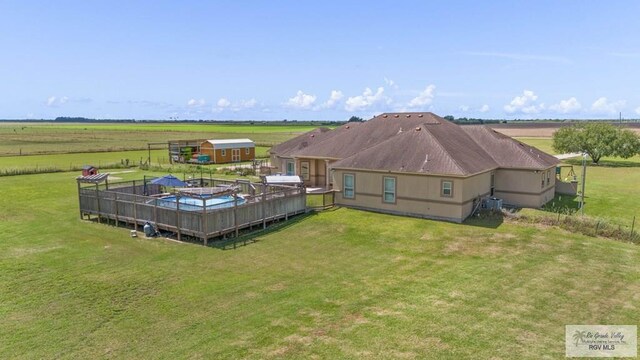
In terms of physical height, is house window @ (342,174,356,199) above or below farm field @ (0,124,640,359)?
above

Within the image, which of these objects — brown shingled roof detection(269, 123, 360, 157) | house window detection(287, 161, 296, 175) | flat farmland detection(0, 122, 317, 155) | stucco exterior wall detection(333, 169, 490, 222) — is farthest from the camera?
flat farmland detection(0, 122, 317, 155)

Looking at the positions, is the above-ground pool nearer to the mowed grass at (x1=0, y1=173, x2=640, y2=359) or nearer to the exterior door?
the mowed grass at (x1=0, y1=173, x2=640, y2=359)

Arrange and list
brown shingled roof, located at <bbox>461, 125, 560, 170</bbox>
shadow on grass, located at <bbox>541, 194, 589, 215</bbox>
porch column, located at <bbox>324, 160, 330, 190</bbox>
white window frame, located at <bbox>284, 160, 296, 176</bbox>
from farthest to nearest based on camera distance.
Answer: white window frame, located at <bbox>284, 160, 296, 176</bbox> < porch column, located at <bbox>324, 160, 330, 190</bbox> < brown shingled roof, located at <bbox>461, 125, 560, 170</bbox> < shadow on grass, located at <bbox>541, 194, 589, 215</bbox>

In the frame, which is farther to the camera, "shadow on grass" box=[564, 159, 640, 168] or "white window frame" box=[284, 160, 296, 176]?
"shadow on grass" box=[564, 159, 640, 168]

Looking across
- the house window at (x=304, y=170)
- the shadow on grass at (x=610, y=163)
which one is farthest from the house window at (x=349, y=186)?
the shadow on grass at (x=610, y=163)

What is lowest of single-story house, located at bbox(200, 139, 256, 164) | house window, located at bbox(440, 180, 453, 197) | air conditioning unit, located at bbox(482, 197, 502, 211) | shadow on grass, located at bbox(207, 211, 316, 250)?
shadow on grass, located at bbox(207, 211, 316, 250)

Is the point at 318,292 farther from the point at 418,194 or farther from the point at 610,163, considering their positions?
the point at 610,163

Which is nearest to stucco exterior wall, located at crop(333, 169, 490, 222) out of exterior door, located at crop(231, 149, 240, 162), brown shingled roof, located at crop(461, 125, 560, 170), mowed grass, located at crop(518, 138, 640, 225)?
brown shingled roof, located at crop(461, 125, 560, 170)

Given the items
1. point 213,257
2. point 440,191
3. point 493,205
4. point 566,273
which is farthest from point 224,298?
point 493,205

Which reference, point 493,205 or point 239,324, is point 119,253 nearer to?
point 239,324
